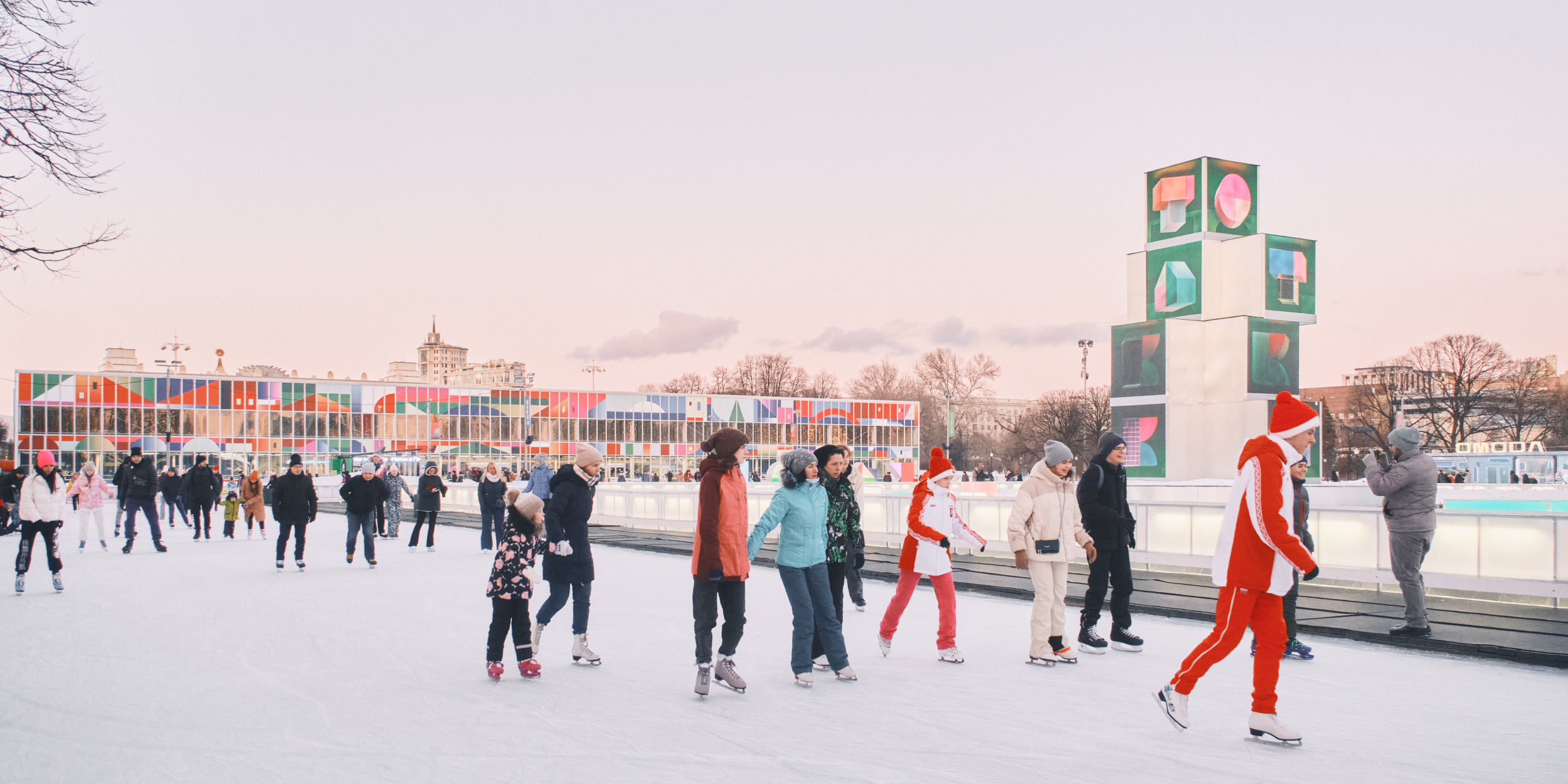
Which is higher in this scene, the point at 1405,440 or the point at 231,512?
the point at 1405,440

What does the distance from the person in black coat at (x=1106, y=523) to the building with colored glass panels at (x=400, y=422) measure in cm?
5369

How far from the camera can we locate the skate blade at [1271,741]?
17.8 feet

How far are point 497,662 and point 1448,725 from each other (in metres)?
5.37

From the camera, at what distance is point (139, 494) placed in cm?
1838

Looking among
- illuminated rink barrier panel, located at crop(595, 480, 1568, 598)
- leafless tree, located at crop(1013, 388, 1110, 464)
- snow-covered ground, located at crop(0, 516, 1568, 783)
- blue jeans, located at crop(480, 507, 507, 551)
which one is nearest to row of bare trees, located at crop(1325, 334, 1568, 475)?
leafless tree, located at crop(1013, 388, 1110, 464)

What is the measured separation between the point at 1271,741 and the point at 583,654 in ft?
14.1

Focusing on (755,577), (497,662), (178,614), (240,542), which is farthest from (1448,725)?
(240,542)

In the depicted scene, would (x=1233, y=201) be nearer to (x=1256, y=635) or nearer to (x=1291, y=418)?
(x=1291, y=418)

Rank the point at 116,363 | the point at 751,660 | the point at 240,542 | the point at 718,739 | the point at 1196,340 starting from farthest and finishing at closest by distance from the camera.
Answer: the point at 116,363 → the point at 1196,340 → the point at 240,542 → the point at 751,660 → the point at 718,739

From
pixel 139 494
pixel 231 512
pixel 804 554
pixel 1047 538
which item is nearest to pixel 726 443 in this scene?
pixel 804 554

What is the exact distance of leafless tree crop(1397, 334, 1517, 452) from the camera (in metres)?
58.4

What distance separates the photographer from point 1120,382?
30.7 metres

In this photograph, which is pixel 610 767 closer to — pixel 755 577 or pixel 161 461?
pixel 755 577

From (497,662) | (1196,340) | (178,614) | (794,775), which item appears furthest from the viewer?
(1196,340)
